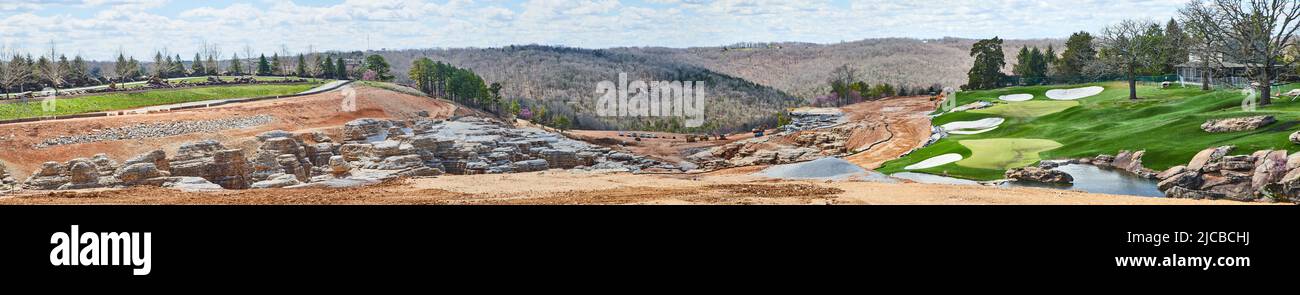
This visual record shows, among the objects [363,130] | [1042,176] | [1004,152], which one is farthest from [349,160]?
[1042,176]

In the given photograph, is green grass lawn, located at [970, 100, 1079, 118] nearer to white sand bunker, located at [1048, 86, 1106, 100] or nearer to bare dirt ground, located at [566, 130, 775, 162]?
white sand bunker, located at [1048, 86, 1106, 100]

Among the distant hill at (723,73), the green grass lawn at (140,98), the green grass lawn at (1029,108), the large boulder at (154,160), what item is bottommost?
the large boulder at (154,160)

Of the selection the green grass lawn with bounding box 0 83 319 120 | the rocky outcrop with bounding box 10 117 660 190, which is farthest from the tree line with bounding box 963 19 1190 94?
the green grass lawn with bounding box 0 83 319 120

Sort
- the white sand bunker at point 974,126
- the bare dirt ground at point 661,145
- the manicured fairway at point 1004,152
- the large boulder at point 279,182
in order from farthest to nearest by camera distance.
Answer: the bare dirt ground at point 661,145, the white sand bunker at point 974,126, the manicured fairway at point 1004,152, the large boulder at point 279,182

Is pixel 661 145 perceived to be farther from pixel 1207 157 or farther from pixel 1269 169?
pixel 1269 169

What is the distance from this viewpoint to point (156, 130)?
52.2 meters

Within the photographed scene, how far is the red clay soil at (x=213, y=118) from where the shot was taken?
45344 mm

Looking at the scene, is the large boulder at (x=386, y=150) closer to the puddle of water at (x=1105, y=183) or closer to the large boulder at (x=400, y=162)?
the large boulder at (x=400, y=162)

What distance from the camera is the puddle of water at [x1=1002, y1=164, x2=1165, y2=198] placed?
91.2 feet

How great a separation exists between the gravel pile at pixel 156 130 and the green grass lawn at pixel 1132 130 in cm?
3963

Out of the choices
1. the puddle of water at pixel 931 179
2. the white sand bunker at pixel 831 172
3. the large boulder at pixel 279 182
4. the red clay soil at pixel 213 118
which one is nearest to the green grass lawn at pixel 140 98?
the red clay soil at pixel 213 118

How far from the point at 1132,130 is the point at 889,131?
69.7 ft
